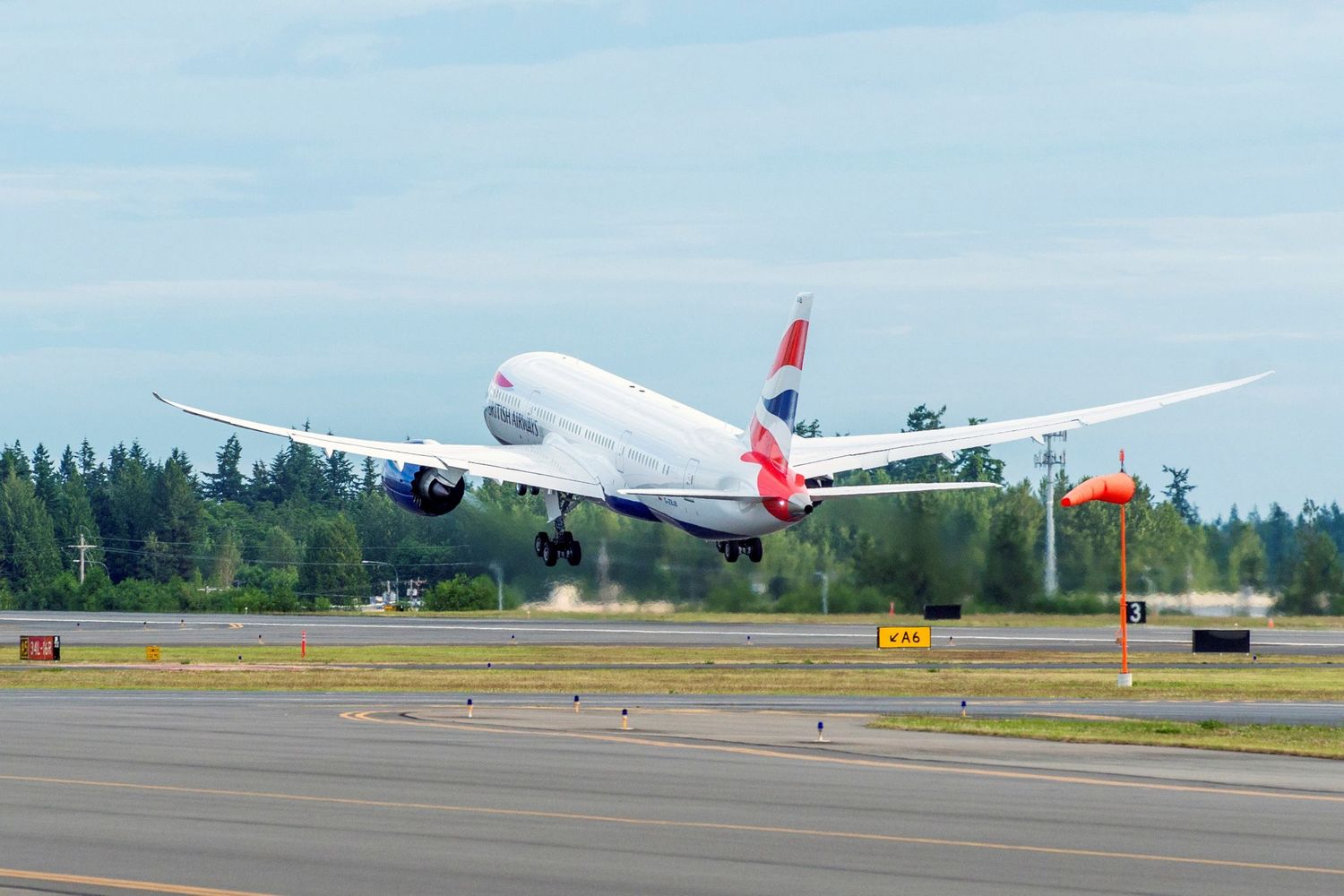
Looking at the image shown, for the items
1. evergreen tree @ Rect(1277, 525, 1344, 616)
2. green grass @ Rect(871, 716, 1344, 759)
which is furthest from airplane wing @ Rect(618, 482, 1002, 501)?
evergreen tree @ Rect(1277, 525, 1344, 616)

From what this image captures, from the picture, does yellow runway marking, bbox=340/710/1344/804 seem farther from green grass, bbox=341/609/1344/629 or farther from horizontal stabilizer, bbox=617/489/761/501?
green grass, bbox=341/609/1344/629

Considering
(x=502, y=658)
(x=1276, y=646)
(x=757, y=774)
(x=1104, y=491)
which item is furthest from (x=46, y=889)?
(x=1276, y=646)

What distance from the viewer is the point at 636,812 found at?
2788 cm

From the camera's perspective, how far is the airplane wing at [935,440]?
7406 centimetres

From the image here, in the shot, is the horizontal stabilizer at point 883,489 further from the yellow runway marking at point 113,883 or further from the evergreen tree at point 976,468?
the evergreen tree at point 976,468

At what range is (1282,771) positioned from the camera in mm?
34781

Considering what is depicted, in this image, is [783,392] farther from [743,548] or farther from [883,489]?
[743,548]

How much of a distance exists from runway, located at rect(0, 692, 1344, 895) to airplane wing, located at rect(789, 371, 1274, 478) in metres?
31.0

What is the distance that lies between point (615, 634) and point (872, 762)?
64250 millimetres

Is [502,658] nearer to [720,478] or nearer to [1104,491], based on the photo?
[720,478]

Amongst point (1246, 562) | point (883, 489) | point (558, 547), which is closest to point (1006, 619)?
point (1246, 562)

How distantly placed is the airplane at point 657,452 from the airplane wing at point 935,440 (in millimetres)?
75

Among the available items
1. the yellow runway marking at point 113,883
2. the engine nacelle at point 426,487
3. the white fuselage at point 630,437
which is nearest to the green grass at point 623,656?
the engine nacelle at point 426,487

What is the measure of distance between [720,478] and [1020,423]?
1614cm
